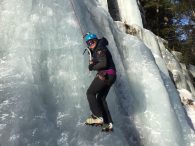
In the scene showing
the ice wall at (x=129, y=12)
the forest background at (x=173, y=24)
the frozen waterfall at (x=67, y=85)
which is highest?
the frozen waterfall at (x=67, y=85)

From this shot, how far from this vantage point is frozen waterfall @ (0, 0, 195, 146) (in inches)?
299

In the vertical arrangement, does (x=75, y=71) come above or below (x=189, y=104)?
above

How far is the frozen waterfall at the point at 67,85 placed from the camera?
761cm

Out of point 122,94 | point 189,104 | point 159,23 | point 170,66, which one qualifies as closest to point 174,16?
point 159,23

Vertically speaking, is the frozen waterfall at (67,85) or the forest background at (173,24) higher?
the frozen waterfall at (67,85)

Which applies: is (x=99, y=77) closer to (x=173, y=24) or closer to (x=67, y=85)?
(x=67, y=85)

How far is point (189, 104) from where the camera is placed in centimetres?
1292

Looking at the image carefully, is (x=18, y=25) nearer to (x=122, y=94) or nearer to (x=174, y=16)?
(x=122, y=94)

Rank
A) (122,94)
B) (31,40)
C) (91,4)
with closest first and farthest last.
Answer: (31,40)
(122,94)
(91,4)

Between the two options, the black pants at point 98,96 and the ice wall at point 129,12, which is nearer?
the black pants at point 98,96

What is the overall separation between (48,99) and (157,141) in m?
2.61

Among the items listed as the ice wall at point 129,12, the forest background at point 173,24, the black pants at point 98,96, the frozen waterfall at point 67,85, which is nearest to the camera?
the frozen waterfall at point 67,85

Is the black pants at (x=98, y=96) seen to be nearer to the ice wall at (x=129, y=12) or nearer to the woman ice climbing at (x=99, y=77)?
the woman ice climbing at (x=99, y=77)

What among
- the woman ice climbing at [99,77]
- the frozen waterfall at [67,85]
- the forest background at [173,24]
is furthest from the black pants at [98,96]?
the forest background at [173,24]
